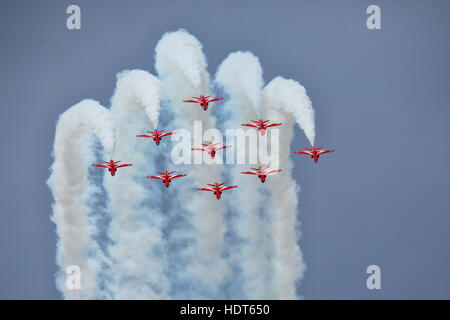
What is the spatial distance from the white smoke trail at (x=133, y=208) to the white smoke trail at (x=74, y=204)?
232 centimetres

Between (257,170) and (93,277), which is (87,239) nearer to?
(93,277)

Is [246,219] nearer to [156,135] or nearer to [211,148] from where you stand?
[211,148]

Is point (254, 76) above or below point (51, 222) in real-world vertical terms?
above

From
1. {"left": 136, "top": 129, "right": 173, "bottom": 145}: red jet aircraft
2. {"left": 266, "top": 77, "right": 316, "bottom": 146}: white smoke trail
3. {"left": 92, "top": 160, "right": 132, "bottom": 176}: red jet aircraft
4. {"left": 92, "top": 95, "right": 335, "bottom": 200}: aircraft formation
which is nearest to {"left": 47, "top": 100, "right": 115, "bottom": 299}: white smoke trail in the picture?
{"left": 92, "top": 160, "right": 132, "bottom": 176}: red jet aircraft

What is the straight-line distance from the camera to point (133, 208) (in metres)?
116

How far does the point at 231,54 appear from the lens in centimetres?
11744

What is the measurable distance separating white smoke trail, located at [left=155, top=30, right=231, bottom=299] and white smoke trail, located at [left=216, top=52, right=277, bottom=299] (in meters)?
1.82

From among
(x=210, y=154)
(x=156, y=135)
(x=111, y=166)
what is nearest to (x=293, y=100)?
(x=210, y=154)

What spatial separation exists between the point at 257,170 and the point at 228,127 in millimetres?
5867

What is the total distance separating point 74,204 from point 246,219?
18.3 metres

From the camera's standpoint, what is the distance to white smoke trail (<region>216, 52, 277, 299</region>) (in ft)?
381
